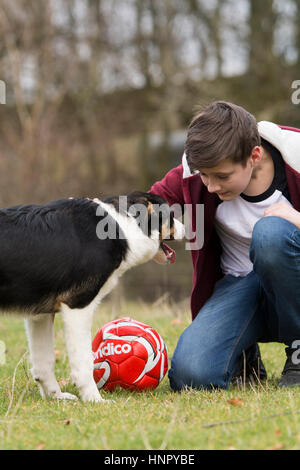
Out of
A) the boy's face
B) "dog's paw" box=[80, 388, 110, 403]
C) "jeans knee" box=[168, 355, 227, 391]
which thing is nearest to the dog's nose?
the boy's face

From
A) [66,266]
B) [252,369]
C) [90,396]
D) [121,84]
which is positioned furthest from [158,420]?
[121,84]

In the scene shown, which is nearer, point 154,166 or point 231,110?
point 231,110

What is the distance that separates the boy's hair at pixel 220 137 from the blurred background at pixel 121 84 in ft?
30.9

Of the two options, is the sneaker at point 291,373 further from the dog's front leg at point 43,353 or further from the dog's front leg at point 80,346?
the dog's front leg at point 43,353

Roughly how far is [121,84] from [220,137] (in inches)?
636

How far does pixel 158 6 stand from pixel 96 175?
588cm

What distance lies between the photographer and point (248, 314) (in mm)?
4051

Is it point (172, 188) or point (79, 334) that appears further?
point (172, 188)

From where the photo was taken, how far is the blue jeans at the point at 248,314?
3.62 m

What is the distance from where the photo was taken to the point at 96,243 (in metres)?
3.63

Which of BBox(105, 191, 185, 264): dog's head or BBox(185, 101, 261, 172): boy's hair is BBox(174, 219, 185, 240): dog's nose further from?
BBox(185, 101, 261, 172): boy's hair

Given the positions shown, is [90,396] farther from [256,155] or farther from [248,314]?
[256,155]

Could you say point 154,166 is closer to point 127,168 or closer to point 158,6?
point 127,168
